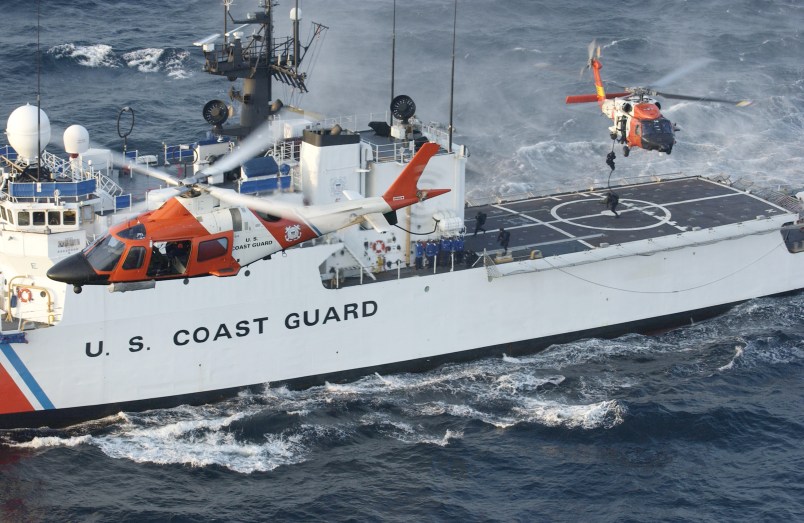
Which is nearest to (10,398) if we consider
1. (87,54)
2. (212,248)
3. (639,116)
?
(212,248)

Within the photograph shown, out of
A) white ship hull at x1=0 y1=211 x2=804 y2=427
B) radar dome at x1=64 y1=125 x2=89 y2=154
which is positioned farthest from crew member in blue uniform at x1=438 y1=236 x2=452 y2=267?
radar dome at x1=64 y1=125 x2=89 y2=154

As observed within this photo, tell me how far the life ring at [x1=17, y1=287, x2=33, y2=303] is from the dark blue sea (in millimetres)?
5023

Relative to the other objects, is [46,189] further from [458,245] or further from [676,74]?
[676,74]

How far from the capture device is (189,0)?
90125 millimetres

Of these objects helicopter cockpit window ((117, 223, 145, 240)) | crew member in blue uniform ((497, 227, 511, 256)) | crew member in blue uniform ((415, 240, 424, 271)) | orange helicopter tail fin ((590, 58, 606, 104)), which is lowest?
crew member in blue uniform ((415, 240, 424, 271))

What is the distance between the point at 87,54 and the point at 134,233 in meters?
45.5

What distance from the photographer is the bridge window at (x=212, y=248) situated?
35.1 metres

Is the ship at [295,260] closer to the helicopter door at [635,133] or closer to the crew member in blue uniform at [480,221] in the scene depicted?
the crew member in blue uniform at [480,221]

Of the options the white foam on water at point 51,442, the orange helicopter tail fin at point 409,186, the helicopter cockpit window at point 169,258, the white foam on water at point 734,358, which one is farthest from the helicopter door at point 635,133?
the white foam on water at point 51,442

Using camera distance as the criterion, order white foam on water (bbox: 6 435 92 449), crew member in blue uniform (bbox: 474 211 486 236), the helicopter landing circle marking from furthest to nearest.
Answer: the helicopter landing circle marking < crew member in blue uniform (bbox: 474 211 486 236) < white foam on water (bbox: 6 435 92 449)

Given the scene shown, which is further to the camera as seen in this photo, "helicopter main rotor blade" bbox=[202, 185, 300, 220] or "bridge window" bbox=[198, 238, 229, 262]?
"bridge window" bbox=[198, 238, 229, 262]

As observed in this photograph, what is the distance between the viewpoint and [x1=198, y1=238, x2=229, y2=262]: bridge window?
115 feet

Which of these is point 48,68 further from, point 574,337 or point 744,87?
point 744,87

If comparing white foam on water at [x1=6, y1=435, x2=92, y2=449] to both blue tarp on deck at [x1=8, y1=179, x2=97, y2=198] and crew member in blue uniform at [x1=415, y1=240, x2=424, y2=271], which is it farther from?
crew member in blue uniform at [x1=415, y1=240, x2=424, y2=271]
